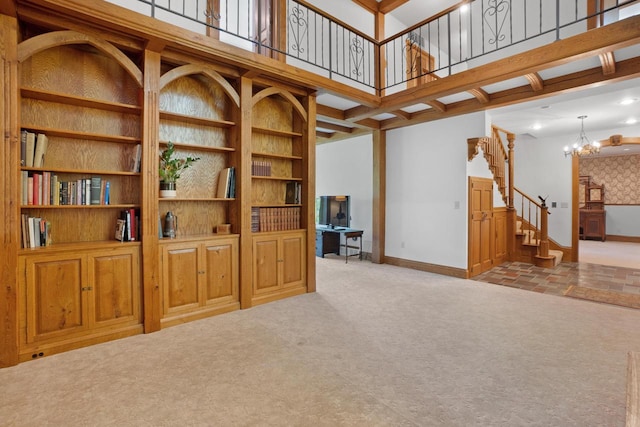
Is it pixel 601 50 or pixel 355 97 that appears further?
pixel 355 97

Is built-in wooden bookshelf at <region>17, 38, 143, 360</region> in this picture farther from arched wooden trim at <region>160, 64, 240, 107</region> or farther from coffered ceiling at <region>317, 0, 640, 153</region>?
coffered ceiling at <region>317, 0, 640, 153</region>

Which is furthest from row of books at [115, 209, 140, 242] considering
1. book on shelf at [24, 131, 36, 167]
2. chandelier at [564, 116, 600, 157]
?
chandelier at [564, 116, 600, 157]

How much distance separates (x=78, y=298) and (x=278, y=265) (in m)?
2.02

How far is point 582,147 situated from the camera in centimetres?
631

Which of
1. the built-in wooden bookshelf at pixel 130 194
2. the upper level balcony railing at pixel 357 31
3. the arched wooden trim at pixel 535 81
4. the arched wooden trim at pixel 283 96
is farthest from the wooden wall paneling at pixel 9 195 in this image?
the arched wooden trim at pixel 535 81

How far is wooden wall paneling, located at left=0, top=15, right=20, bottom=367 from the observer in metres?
2.37

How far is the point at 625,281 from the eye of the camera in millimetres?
4930

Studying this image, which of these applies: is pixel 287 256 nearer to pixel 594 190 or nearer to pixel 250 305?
pixel 250 305

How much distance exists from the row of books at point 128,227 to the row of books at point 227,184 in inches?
36.7

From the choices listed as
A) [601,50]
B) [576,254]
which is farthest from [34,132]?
[576,254]

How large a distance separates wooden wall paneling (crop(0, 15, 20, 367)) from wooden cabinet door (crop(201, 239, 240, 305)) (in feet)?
4.77

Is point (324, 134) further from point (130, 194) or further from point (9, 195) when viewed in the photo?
point (9, 195)

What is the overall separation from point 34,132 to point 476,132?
5524mm

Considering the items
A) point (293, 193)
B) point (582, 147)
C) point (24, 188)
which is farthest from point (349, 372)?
point (582, 147)
